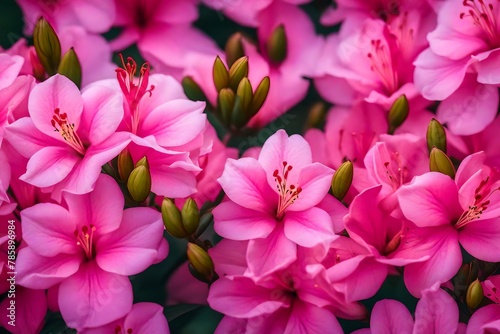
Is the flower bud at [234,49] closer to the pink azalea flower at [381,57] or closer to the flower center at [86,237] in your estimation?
the pink azalea flower at [381,57]

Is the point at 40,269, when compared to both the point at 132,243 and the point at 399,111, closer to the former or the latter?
the point at 132,243

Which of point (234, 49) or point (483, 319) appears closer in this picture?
point (483, 319)

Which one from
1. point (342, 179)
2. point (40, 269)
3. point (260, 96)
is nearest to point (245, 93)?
point (260, 96)

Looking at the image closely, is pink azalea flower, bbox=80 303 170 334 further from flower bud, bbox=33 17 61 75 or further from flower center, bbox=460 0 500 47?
flower center, bbox=460 0 500 47

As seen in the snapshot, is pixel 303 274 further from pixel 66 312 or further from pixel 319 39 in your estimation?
pixel 319 39

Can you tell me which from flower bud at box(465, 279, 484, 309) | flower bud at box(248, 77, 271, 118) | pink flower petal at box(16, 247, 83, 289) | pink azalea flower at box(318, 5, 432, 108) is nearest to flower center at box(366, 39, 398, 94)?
pink azalea flower at box(318, 5, 432, 108)

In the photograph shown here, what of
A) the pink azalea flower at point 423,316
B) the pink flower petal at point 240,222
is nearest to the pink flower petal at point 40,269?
the pink flower petal at point 240,222
